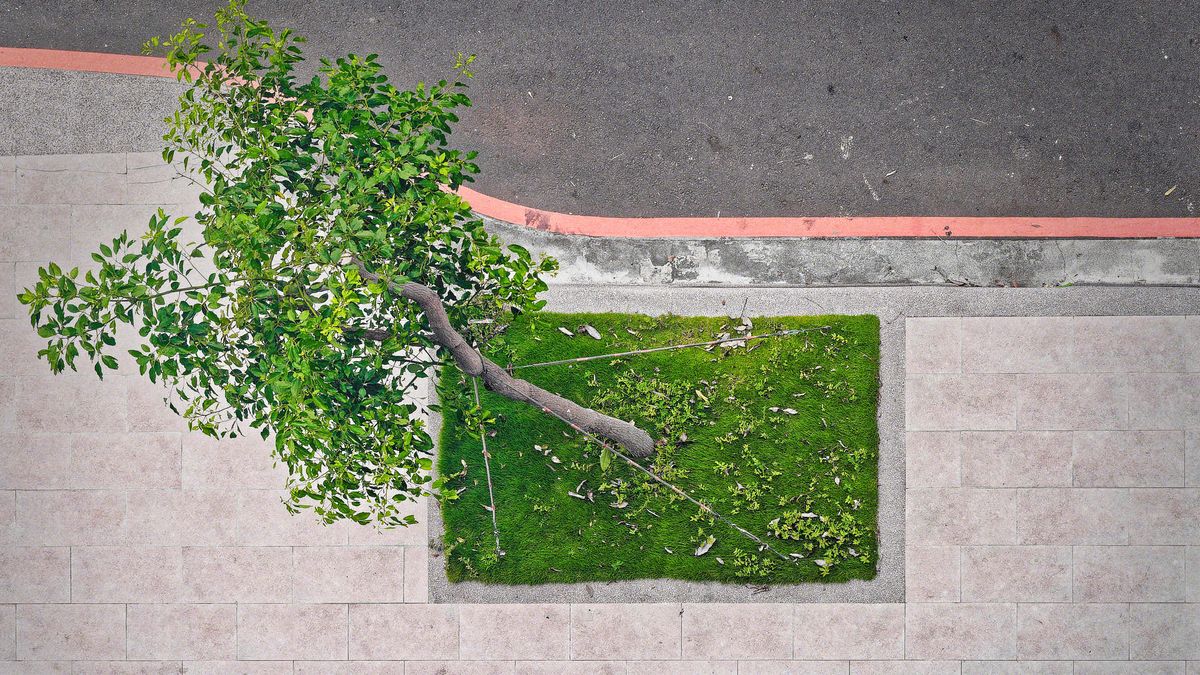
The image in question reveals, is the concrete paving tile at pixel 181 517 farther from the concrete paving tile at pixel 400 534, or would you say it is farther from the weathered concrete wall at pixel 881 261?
the weathered concrete wall at pixel 881 261

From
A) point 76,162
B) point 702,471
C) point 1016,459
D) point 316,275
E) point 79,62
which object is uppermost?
point 79,62

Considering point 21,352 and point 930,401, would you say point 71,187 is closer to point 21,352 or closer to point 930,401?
point 21,352

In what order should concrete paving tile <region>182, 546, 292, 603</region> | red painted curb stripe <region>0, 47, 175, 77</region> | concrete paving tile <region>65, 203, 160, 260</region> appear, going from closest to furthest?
concrete paving tile <region>182, 546, 292, 603</region>
concrete paving tile <region>65, 203, 160, 260</region>
red painted curb stripe <region>0, 47, 175, 77</region>

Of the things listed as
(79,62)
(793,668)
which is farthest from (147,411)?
(793,668)

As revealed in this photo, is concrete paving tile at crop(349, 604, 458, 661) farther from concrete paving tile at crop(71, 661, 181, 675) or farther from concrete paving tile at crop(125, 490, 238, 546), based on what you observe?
concrete paving tile at crop(71, 661, 181, 675)

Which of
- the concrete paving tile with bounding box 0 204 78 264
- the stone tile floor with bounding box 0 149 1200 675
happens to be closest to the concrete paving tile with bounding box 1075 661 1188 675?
the stone tile floor with bounding box 0 149 1200 675

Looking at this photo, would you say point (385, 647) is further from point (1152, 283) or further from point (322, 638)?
point (1152, 283)
